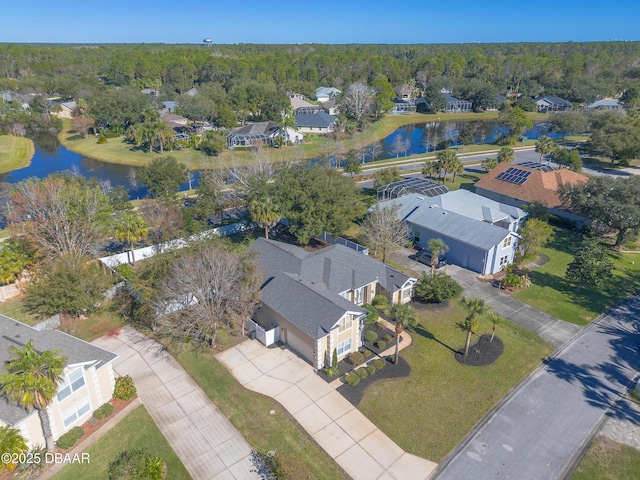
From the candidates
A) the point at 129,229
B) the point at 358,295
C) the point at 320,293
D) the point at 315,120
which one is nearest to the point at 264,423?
the point at 320,293

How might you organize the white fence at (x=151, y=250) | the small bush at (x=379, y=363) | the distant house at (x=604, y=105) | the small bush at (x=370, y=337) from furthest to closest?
the distant house at (x=604, y=105) → the white fence at (x=151, y=250) → the small bush at (x=370, y=337) → the small bush at (x=379, y=363)

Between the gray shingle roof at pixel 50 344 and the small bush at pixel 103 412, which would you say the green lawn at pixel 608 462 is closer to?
the small bush at pixel 103 412

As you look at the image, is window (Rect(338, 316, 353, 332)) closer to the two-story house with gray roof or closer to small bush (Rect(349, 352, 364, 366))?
the two-story house with gray roof

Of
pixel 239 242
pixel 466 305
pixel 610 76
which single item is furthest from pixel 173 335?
pixel 610 76

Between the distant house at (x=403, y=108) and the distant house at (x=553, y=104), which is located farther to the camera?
the distant house at (x=403, y=108)

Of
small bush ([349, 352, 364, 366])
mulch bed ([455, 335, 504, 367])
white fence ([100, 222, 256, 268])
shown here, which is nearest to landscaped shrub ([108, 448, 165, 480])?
small bush ([349, 352, 364, 366])

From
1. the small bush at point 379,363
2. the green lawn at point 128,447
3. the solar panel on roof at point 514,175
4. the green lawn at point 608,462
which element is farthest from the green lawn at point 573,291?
the green lawn at point 128,447

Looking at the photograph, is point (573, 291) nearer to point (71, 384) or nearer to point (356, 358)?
point (356, 358)
